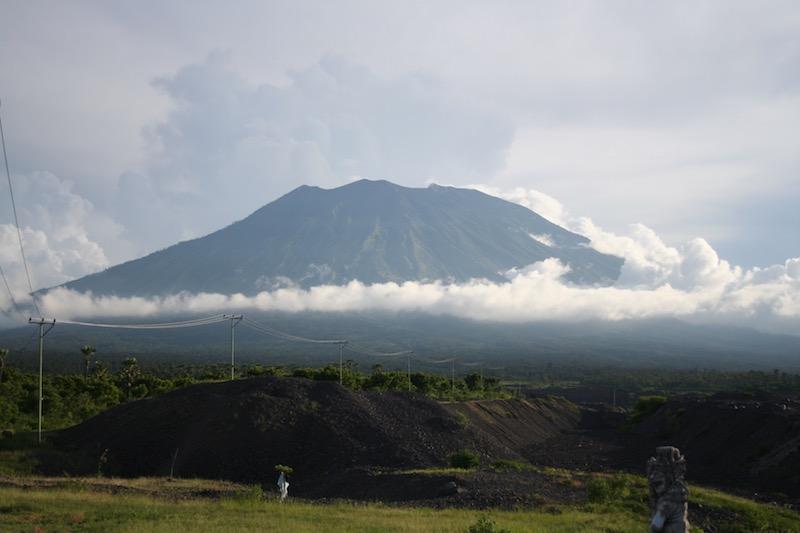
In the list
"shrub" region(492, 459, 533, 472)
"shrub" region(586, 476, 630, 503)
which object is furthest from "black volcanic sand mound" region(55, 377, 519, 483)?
"shrub" region(586, 476, 630, 503)

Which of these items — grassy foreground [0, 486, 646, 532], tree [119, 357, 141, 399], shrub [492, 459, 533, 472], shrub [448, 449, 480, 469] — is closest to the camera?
grassy foreground [0, 486, 646, 532]

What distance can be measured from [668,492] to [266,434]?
23297mm

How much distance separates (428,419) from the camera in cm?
3431

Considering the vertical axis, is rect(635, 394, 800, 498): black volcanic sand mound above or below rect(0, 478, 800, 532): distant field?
below

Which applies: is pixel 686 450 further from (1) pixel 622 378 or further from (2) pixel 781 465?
(1) pixel 622 378

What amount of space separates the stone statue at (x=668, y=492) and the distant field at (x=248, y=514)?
221 inches

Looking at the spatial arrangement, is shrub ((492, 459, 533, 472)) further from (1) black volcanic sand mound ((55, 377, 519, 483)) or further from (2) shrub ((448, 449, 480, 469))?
(1) black volcanic sand mound ((55, 377, 519, 483))

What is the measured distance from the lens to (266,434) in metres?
29.0

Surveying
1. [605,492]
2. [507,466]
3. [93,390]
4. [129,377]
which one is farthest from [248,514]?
[129,377]

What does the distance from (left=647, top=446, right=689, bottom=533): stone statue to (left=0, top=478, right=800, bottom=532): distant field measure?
18.5 ft

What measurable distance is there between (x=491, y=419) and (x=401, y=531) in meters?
33.5

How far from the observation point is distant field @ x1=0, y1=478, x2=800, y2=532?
46.1ft

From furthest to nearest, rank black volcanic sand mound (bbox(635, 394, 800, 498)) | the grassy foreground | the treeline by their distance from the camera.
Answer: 1. the treeline
2. black volcanic sand mound (bbox(635, 394, 800, 498))
3. the grassy foreground

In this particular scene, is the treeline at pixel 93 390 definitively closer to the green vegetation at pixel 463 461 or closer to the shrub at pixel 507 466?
the green vegetation at pixel 463 461
